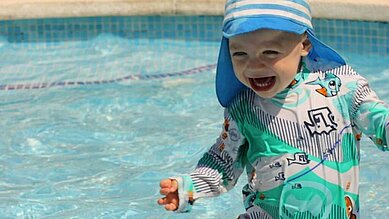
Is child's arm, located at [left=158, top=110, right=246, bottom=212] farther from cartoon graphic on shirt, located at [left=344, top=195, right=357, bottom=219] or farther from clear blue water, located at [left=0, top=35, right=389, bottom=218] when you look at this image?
clear blue water, located at [left=0, top=35, right=389, bottom=218]

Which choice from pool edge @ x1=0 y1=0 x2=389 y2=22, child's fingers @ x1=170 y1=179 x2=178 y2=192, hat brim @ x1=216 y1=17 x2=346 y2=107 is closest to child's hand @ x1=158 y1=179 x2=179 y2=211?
child's fingers @ x1=170 y1=179 x2=178 y2=192

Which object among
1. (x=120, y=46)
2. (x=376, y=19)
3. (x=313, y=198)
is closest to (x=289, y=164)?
(x=313, y=198)

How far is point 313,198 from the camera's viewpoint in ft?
9.00

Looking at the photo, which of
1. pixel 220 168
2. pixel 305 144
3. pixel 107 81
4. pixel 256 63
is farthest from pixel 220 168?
pixel 107 81

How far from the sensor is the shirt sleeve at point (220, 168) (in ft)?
9.29

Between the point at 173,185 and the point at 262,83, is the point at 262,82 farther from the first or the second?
the point at 173,185

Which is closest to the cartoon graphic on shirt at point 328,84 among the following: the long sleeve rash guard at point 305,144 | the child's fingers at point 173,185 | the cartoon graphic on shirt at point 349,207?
the long sleeve rash guard at point 305,144

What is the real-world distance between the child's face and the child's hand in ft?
1.29

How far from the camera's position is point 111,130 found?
5789 millimetres

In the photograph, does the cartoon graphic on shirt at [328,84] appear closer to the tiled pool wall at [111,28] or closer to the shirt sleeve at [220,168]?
the shirt sleeve at [220,168]

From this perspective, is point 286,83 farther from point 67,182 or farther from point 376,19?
point 376,19

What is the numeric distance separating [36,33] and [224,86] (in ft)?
18.8

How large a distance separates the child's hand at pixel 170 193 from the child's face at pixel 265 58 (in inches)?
15.5

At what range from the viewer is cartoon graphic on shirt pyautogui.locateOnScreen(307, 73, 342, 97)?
9.15 feet
